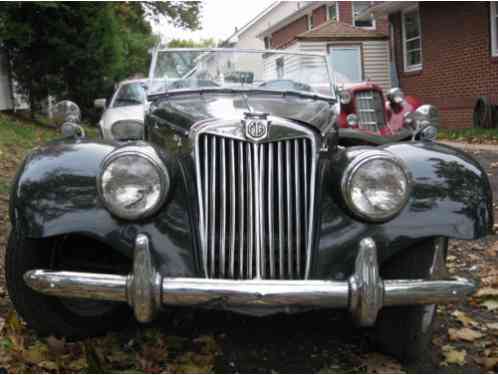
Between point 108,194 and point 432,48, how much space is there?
13.8 meters

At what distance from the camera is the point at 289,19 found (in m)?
24.9

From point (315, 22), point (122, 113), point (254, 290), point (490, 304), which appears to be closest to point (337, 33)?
point (315, 22)

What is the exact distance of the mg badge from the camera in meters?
2.70

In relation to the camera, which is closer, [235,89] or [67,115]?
[235,89]

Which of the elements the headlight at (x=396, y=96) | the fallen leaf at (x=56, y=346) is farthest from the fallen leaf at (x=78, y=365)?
the headlight at (x=396, y=96)

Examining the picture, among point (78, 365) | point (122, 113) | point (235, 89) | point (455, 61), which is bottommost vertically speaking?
point (78, 365)

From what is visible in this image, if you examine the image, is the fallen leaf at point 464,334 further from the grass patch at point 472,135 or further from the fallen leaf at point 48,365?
the grass patch at point 472,135

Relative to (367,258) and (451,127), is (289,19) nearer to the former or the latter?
(451,127)

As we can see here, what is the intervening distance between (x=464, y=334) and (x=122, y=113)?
22.9 ft

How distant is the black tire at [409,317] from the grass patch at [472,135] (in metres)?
8.88

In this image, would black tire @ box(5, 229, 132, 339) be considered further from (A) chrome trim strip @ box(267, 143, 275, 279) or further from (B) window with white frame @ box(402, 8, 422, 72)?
(B) window with white frame @ box(402, 8, 422, 72)

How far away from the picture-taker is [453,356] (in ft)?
9.51

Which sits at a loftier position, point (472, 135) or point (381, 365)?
point (472, 135)

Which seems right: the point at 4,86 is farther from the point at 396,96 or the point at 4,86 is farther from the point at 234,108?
the point at 234,108
